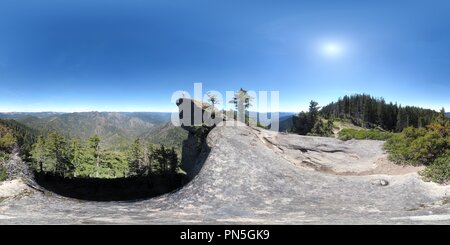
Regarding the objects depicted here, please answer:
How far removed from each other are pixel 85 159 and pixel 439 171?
73267 millimetres

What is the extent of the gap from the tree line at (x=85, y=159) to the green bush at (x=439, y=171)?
51.0 metres

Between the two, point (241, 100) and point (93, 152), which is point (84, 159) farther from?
point (241, 100)

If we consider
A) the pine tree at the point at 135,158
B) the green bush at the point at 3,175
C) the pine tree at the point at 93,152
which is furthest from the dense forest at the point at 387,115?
the green bush at the point at 3,175

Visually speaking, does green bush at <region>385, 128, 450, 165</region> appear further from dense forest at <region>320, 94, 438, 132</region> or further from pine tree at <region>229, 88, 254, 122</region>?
dense forest at <region>320, 94, 438, 132</region>

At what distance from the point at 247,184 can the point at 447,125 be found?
1851 cm

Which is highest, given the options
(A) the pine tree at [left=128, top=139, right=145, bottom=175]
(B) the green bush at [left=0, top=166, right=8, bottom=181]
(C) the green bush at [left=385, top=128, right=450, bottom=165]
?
(C) the green bush at [left=385, top=128, right=450, bottom=165]

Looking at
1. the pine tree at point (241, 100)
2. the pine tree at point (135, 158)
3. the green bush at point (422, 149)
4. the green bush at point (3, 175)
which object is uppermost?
the pine tree at point (241, 100)

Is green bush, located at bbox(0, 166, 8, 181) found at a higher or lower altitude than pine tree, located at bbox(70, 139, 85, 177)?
higher

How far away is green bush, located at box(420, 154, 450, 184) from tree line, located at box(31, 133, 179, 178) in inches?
2006

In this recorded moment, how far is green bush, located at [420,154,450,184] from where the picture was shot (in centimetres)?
2190

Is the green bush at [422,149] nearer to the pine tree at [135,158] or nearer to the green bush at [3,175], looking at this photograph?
the green bush at [3,175]

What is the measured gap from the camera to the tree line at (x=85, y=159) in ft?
240

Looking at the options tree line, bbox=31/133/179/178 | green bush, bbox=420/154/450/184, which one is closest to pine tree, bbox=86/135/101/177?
tree line, bbox=31/133/179/178
